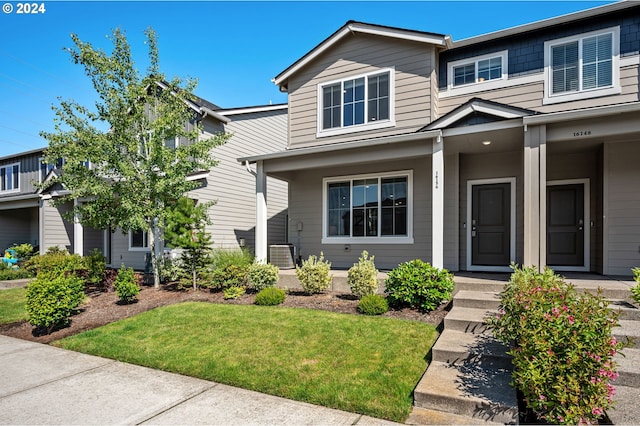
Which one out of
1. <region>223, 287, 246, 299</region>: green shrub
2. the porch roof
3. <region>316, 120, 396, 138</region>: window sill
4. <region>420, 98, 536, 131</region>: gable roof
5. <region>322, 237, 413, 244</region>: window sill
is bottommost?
<region>223, 287, 246, 299</region>: green shrub

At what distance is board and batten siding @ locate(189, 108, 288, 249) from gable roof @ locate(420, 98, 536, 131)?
7.35 meters

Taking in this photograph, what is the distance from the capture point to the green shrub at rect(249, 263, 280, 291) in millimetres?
8109

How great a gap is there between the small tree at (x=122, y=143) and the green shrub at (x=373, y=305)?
Answer: 5529mm

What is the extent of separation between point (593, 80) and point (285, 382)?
8584mm

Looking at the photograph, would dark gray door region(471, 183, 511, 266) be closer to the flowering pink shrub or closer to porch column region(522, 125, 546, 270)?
porch column region(522, 125, 546, 270)

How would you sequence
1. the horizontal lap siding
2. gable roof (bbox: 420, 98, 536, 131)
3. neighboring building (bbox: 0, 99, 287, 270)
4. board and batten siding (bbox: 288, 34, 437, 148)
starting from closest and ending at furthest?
gable roof (bbox: 420, 98, 536, 131), board and batten siding (bbox: 288, 34, 437, 148), neighboring building (bbox: 0, 99, 287, 270), the horizontal lap siding

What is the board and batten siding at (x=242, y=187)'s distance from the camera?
12.6 m

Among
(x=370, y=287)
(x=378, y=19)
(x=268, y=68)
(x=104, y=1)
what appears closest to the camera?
(x=370, y=287)

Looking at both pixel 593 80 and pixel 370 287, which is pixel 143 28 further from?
pixel 593 80

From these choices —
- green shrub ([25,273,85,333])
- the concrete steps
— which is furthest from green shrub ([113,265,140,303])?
the concrete steps

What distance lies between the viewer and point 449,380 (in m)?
3.75

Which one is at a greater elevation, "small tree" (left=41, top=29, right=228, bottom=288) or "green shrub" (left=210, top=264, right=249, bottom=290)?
"small tree" (left=41, top=29, right=228, bottom=288)

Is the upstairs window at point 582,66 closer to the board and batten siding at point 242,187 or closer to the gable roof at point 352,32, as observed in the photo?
the gable roof at point 352,32

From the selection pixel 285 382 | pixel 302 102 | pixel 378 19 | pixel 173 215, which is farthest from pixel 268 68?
pixel 285 382
